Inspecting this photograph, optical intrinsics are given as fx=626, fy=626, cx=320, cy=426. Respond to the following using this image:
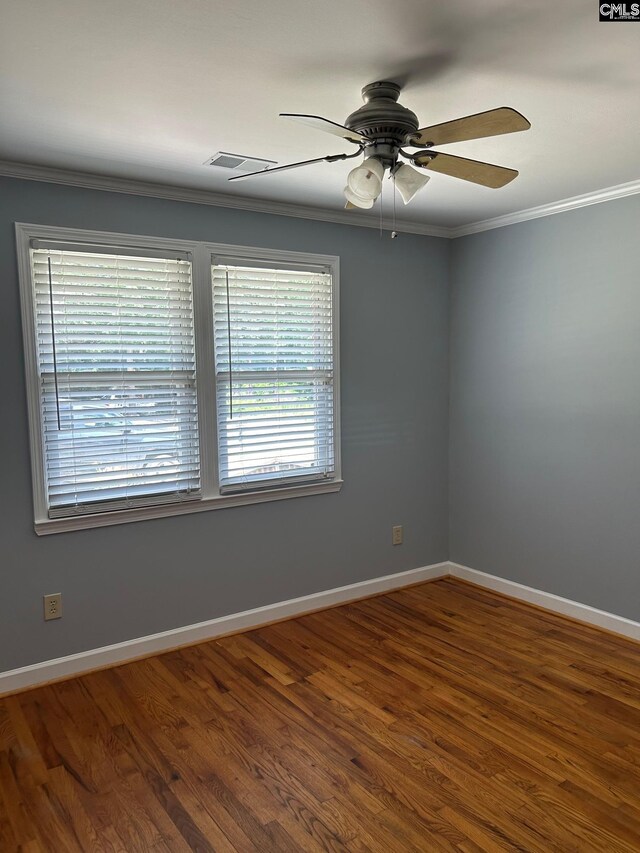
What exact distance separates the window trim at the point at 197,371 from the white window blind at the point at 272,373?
0.14 feet

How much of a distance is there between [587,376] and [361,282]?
1.49m

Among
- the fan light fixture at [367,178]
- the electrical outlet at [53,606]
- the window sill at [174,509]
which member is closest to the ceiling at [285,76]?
the fan light fixture at [367,178]

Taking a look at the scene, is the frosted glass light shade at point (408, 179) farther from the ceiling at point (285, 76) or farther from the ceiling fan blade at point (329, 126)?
the ceiling at point (285, 76)

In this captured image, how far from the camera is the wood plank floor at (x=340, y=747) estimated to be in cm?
208

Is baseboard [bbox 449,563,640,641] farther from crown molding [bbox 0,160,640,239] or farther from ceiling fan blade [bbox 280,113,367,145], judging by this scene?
ceiling fan blade [bbox 280,113,367,145]

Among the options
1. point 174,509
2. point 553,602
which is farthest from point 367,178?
point 553,602

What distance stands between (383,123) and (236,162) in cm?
107

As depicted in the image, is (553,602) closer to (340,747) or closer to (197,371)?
(340,747)

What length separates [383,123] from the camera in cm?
200

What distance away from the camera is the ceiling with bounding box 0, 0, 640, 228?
167 centimetres

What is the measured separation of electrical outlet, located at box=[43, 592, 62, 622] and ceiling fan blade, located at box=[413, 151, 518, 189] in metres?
2.56

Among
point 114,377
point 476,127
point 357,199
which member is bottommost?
point 114,377

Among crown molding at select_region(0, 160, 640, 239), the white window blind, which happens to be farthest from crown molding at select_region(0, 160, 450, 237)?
the white window blind

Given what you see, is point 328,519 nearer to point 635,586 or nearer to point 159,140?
point 635,586
